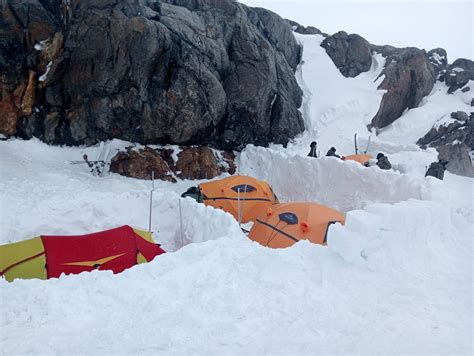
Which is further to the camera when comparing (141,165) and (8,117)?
(141,165)

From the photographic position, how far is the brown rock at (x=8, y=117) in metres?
13.4

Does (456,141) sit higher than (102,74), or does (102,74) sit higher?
(102,74)

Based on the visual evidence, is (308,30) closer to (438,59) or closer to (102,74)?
(438,59)

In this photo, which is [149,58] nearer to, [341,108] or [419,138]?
[341,108]

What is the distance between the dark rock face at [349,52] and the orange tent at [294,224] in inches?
852

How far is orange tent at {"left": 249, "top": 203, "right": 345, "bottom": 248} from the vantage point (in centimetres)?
794

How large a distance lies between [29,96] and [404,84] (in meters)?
23.0

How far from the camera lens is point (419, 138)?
2300cm

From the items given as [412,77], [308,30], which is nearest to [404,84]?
[412,77]

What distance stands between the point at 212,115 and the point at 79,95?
541 cm

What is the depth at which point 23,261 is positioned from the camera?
20.0 feet

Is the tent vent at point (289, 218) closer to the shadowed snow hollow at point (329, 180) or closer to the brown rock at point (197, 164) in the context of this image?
the shadowed snow hollow at point (329, 180)

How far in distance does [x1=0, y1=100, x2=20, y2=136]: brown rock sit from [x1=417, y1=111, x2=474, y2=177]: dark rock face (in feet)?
64.1

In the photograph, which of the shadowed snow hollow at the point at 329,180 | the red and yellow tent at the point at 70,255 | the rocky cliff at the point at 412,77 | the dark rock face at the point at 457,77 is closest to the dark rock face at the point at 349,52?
the rocky cliff at the point at 412,77
